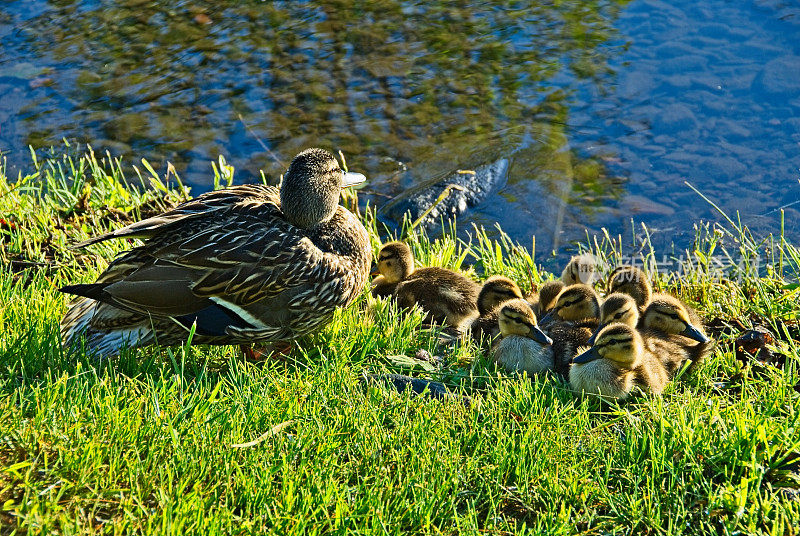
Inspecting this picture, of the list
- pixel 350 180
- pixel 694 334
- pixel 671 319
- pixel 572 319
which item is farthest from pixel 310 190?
pixel 694 334

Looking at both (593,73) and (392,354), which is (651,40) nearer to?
(593,73)

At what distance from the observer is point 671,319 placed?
4195mm

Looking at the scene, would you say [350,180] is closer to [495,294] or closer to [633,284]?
[495,294]

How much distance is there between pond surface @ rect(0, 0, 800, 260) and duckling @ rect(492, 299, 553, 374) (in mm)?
2222

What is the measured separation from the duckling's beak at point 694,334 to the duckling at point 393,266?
5.25ft

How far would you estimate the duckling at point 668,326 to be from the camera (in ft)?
13.3

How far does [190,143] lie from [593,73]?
12.4 ft

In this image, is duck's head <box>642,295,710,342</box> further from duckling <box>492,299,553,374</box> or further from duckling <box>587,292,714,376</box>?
duckling <box>492,299,553,374</box>

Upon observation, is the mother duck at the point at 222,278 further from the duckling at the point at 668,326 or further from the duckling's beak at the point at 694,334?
the duckling's beak at the point at 694,334

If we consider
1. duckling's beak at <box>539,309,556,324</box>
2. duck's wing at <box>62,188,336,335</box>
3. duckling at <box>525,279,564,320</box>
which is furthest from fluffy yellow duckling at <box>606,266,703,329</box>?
duck's wing at <box>62,188,336,335</box>

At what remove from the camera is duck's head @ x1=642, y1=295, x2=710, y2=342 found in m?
4.12

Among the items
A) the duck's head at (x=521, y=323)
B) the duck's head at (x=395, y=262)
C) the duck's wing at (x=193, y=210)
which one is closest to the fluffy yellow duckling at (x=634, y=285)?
the duck's head at (x=521, y=323)

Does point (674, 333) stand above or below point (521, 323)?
below

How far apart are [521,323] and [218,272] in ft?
4.68
